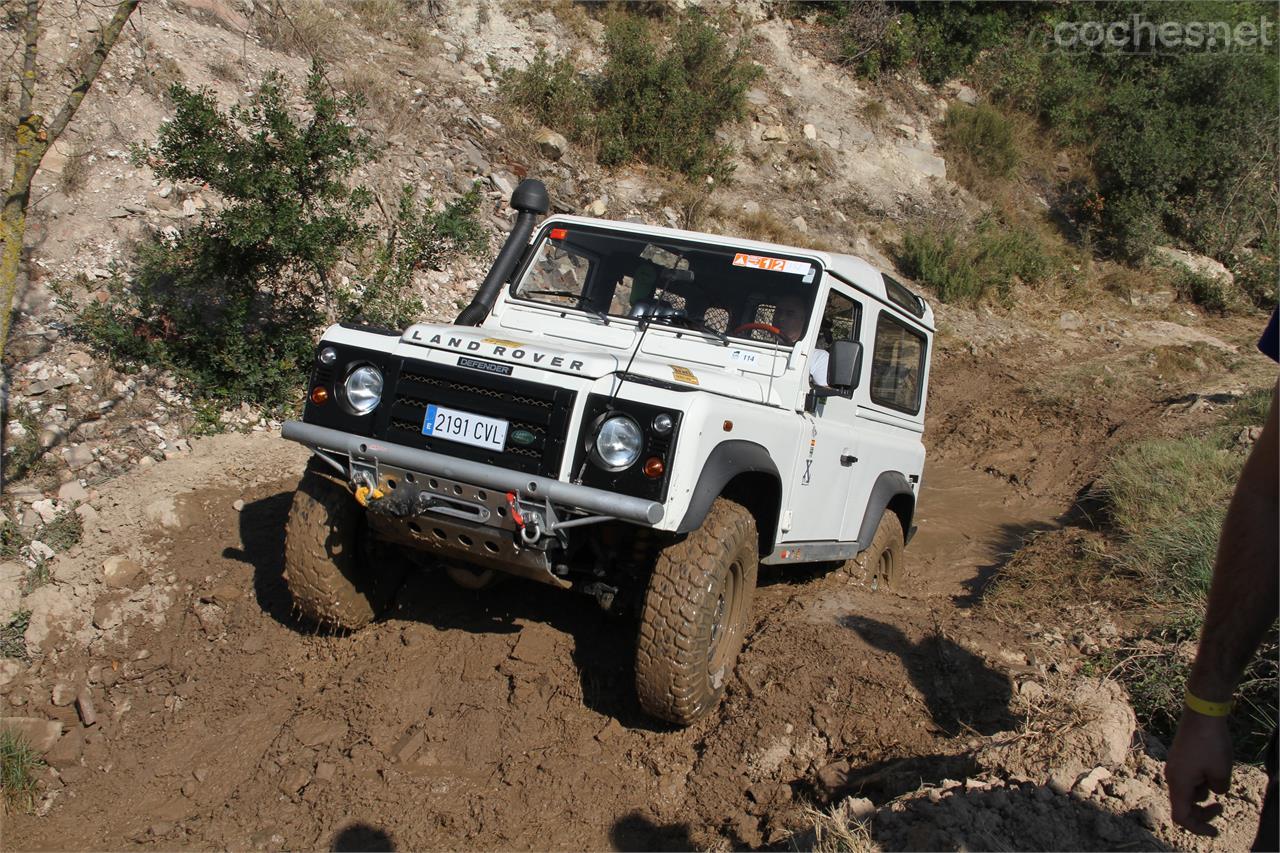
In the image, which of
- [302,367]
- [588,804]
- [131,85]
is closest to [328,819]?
[588,804]

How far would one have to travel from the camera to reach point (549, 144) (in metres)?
12.0

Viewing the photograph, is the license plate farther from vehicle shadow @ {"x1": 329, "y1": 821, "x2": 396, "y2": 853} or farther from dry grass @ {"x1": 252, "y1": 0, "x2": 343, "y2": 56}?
dry grass @ {"x1": 252, "y1": 0, "x2": 343, "y2": 56}

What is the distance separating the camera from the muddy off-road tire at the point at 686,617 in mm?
3518

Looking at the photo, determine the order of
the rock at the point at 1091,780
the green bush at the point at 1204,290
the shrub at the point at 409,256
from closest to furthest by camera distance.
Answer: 1. the rock at the point at 1091,780
2. the shrub at the point at 409,256
3. the green bush at the point at 1204,290

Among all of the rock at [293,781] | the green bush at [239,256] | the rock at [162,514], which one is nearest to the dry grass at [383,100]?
the green bush at [239,256]

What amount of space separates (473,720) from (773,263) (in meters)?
2.53

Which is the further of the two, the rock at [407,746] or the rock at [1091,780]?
the rock at [407,746]

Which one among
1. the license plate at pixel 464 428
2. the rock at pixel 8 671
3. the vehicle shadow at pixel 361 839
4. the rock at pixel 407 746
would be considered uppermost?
the license plate at pixel 464 428

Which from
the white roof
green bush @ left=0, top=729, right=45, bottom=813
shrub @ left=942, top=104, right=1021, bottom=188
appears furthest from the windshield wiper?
shrub @ left=942, top=104, right=1021, bottom=188

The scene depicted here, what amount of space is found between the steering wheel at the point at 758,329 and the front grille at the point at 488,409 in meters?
1.29

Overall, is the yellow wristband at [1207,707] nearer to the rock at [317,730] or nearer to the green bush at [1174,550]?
the green bush at [1174,550]

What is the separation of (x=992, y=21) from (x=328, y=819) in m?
20.5

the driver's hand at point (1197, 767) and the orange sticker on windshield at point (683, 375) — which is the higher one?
the orange sticker on windshield at point (683, 375)

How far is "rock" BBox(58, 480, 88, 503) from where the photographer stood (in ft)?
17.3
